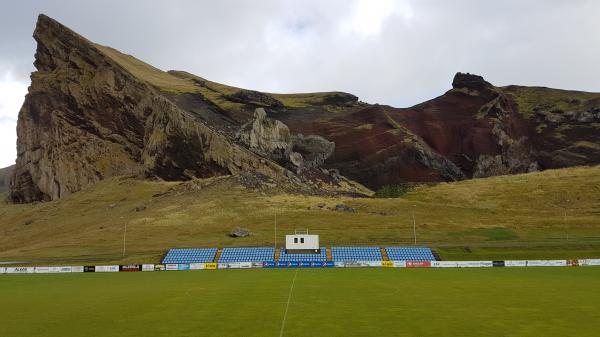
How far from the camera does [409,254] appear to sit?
79938 mm

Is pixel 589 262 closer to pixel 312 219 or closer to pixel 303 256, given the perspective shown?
pixel 303 256

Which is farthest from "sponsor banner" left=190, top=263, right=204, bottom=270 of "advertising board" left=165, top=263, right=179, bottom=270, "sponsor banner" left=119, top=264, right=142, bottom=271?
"sponsor banner" left=119, top=264, right=142, bottom=271

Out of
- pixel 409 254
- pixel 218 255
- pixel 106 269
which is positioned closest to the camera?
pixel 106 269

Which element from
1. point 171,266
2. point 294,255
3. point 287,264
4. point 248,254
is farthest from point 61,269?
point 294,255

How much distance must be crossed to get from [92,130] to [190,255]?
107 meters

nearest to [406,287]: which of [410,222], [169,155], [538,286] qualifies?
[538,286]

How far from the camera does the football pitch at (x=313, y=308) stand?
79.2ft

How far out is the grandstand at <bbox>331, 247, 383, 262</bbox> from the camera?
79.2 m

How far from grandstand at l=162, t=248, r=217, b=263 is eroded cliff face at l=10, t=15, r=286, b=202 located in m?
68.6

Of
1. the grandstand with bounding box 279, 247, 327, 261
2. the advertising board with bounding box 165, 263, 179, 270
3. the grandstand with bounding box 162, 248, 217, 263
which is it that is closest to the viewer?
the advertising board with bounding box 165, 263, 179, 270

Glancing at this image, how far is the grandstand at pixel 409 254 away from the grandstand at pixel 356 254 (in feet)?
6.61

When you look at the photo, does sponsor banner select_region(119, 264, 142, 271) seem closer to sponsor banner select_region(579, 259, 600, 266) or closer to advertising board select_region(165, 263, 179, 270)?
advertising board select_region(165, 263, 179, 270)

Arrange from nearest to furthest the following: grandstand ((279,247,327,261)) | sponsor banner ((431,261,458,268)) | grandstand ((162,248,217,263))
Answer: sponsor banner ((431,261,458,268)) → grandstand ((279,247,327,261)) → grandstand ((162,248,217,263))

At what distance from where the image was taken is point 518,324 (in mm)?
24906
